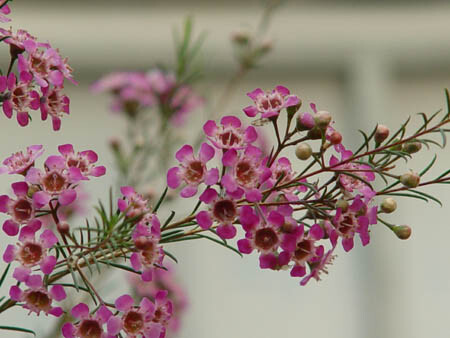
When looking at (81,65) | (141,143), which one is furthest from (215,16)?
(141,143)

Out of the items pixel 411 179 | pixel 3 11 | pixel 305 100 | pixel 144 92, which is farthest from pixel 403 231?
pixel 305 100

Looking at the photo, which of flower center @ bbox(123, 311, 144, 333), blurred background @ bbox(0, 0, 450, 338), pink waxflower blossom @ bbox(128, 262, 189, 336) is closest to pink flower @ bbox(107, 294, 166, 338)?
flower center @ bbox(123, 311, 144, 333)

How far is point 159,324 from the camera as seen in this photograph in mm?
397

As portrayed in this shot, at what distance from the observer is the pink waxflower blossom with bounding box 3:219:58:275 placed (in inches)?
14.9

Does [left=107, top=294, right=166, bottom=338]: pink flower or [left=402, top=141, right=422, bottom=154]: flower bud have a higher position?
[left=402, top=141, right=422, bottom=154]: flower bud

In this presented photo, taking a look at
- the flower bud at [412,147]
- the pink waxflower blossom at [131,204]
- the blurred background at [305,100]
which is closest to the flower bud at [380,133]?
the flower bud at [412,147]

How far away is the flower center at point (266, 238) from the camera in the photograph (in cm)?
39

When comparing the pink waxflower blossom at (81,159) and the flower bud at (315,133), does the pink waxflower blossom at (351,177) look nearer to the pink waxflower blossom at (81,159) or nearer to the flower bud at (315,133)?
the flower bud at (315,133)

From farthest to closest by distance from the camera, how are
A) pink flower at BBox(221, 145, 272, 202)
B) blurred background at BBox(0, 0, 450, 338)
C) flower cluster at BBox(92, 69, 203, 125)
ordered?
blurred background at BBox(0, 0, 450, 338) < flower cluster at BBox(92, 69, 203, 125) < pink flower at BBox(221, 145, 272, 202)

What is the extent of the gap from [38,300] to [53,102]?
119mm

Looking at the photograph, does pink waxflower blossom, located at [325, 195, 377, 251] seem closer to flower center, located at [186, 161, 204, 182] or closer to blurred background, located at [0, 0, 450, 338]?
flower center, located at [186, 161, 204, 182]

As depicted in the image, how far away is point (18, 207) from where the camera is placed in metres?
0.39

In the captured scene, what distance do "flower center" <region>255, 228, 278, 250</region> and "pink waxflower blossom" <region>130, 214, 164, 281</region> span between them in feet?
0.16

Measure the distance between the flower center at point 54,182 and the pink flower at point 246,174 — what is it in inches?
3.3
